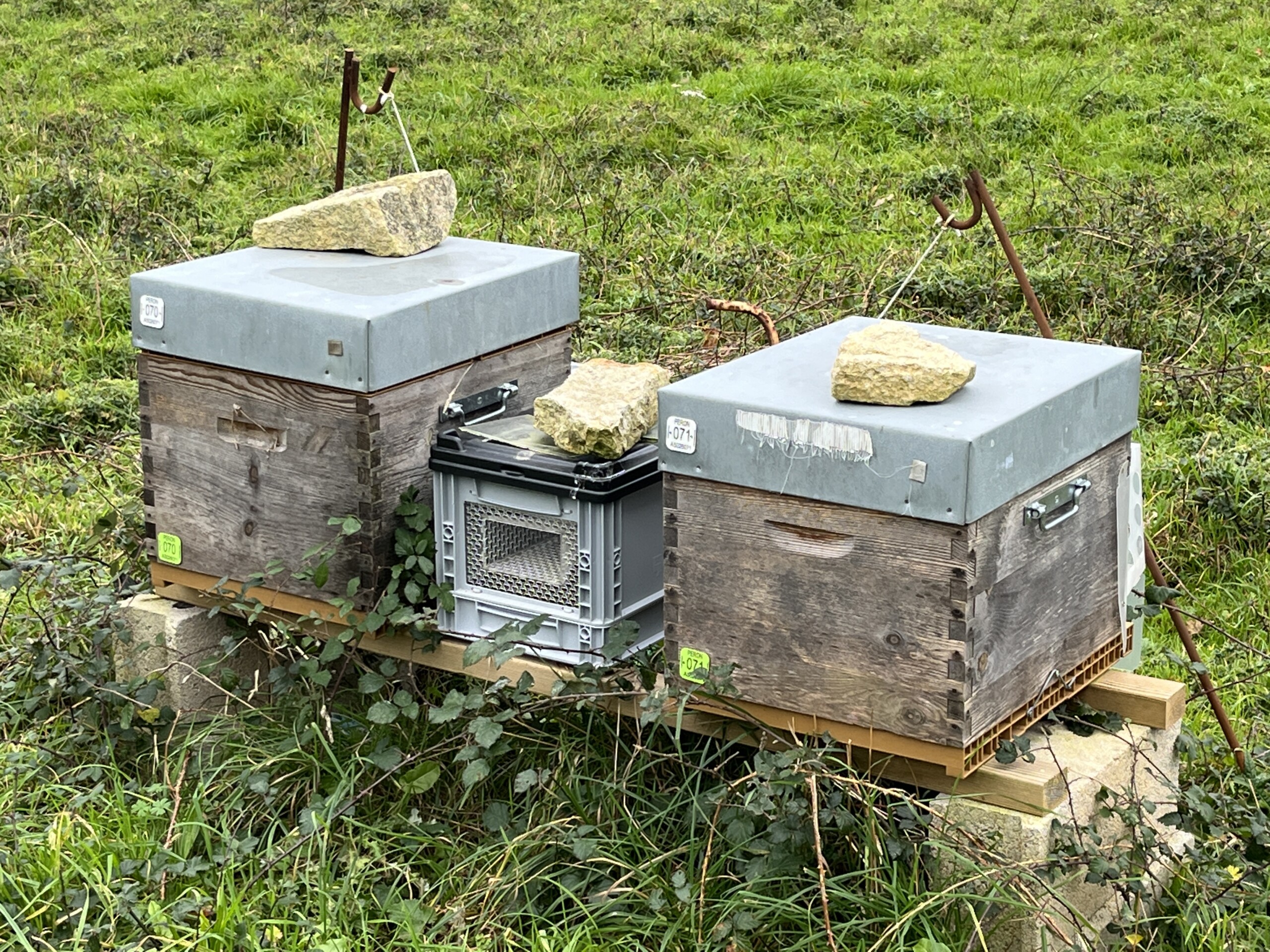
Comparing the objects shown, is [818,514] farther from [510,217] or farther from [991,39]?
[991,39]

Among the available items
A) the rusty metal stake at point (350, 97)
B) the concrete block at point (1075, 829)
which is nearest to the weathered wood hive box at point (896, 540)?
the concrete block at point (1075, 829)

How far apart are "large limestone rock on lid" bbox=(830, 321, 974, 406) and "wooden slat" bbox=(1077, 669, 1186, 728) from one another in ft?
2.58

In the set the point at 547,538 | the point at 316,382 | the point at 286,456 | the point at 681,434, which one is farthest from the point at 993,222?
the point at 286,456

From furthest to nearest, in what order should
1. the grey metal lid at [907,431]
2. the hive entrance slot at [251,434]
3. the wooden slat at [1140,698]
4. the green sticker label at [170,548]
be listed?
the green sticker label at [170,548] → the hive entrance slot at [251,434] → the wooden slat at [1140,698] → the grey metal lid at [907,431]

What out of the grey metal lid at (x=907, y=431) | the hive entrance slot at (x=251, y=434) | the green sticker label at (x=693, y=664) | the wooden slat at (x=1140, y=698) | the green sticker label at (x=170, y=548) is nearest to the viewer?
the grey metal lid at (x=907, y=431)

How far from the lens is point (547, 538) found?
133 inches

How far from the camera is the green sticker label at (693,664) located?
3.01m

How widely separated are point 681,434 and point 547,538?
57cm

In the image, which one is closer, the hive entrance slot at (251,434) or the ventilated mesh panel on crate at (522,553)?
the ventilated mesh panel on crate at (522,553)

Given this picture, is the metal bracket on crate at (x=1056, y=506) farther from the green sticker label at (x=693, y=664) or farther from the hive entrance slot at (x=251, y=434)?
the hive entrance slot at (x=251, y=434)

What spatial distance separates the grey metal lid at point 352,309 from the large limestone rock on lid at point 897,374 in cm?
90

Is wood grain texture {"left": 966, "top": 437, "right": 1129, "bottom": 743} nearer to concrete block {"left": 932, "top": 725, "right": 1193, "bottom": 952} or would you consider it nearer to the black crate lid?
concrete block {"left": 932, "top": 725, "right": 1193, "bottom": 952}

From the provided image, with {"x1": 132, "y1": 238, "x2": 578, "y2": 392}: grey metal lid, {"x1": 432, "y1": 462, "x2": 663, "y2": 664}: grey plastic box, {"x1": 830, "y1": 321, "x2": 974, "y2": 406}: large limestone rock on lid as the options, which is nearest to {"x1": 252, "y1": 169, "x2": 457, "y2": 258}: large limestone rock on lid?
{"x1": 132, "y1": 238, "x2": 578, "y2": 392}: grey metal lid

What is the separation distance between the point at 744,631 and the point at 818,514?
0.92ft
